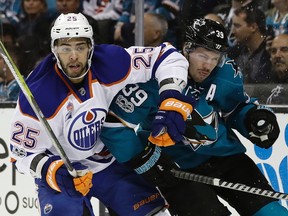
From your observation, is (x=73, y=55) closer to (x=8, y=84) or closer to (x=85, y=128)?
(x=85, y=128)

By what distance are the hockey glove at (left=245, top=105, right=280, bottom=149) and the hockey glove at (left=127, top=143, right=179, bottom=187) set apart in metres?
0.37

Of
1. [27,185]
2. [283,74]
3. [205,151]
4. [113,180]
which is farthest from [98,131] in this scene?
[27,185]

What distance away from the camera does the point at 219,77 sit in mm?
3104

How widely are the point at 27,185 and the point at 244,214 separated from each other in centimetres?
177

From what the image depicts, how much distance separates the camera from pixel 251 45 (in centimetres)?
392

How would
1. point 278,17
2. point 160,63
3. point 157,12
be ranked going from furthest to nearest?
point 157,12, point 278,17, point 160,63

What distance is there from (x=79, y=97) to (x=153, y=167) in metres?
0.42

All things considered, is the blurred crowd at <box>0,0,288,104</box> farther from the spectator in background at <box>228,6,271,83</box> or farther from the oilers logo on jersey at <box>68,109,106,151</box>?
the oilers logo on jersey at <box>68,109,106,151</box>

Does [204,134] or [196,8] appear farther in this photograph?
[196,8]

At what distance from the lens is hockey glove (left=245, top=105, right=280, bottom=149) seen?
3158 millimetres

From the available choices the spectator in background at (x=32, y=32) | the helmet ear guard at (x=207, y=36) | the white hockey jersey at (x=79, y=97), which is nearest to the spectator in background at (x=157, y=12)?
the spectator in background at (x=32, y=32)

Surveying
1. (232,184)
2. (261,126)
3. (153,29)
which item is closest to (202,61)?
(261,126)

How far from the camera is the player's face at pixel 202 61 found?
120 inches

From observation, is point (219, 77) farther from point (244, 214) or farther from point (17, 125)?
point (17, 125)
